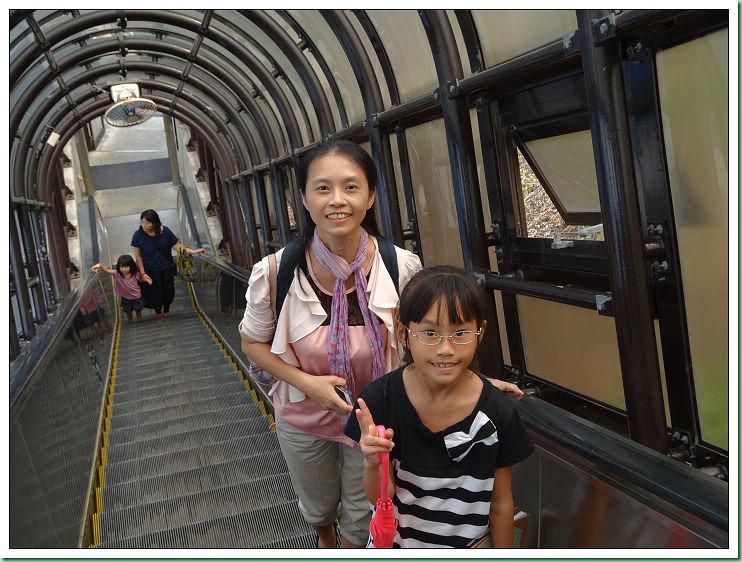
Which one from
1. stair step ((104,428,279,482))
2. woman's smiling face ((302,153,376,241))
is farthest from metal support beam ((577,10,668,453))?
stair step ((104,428,279,482))

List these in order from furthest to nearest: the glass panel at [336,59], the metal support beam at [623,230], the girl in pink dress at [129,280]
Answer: the girl in pink dress at [129,280] → the glass panel at [336,59] → the metal support beam at [623,230]

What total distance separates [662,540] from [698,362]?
1.24 metres

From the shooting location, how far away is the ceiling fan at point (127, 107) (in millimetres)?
9977

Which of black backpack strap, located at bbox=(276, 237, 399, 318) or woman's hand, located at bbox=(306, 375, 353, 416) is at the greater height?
black backpack strap, located at bbox=(276, 237, 399, 318)

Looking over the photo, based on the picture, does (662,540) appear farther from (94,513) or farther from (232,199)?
(232,199)

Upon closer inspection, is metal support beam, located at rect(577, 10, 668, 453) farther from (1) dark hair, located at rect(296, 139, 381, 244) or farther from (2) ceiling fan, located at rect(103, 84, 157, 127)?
(2) ceiling fan, located at rect(103, 84, 157, 127)

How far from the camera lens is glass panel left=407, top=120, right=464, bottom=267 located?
500 centimetres

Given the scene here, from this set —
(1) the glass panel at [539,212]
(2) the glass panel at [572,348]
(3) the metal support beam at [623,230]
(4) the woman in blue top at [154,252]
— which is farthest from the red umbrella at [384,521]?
(4) the woman in blue top at [154,252]

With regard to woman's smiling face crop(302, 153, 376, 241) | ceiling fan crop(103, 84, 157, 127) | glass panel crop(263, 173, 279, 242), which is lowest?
woman's smiling face crop(302, 153, 376, 241)

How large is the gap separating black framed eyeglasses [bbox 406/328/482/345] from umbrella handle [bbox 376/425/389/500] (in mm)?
250

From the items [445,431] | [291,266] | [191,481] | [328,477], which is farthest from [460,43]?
[191,481]

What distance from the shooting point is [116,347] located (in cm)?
1052

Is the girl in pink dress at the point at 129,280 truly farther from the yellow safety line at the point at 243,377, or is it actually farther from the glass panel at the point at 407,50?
the glass panel at the point at 407,50
